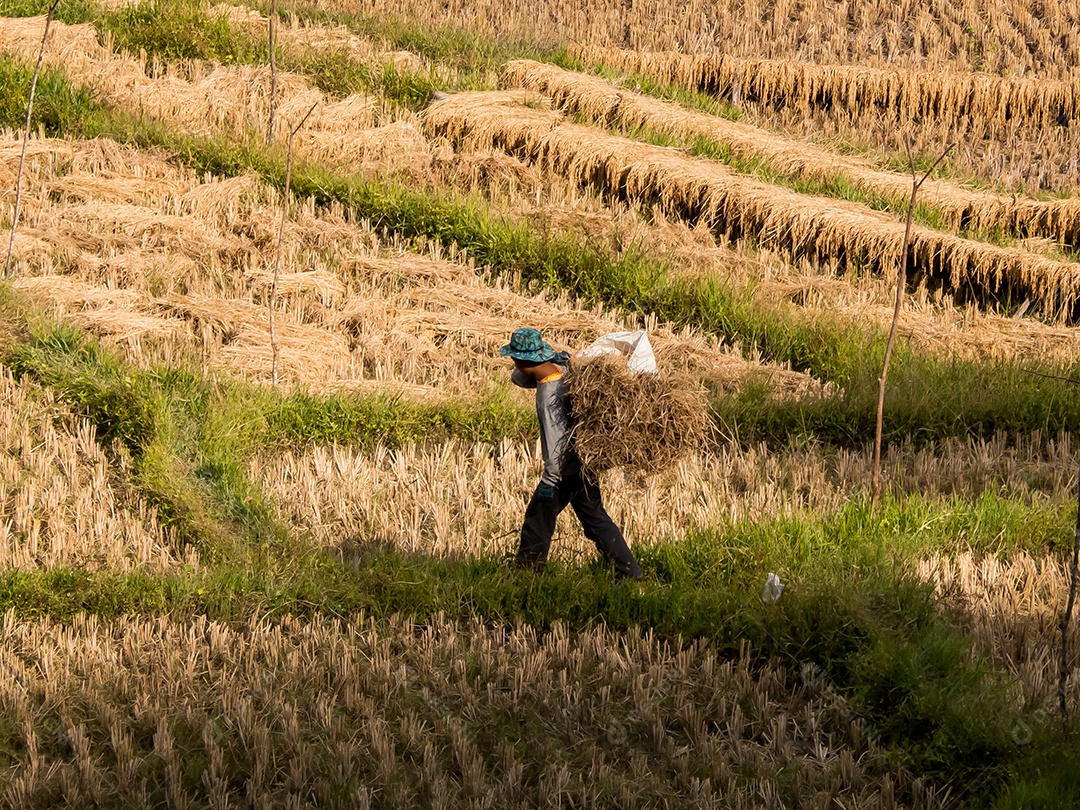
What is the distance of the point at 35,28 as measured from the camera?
1168cm

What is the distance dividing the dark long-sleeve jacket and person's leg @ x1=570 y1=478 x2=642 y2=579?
0.40 ft

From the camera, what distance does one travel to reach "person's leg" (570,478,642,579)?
523 cm

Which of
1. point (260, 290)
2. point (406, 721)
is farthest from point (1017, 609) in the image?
point (260, 290)

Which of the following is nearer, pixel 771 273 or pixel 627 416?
pixel 627 416

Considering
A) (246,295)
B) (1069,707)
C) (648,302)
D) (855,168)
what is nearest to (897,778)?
(1069,707)

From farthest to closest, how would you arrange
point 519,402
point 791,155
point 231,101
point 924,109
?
point 924,109 → point 231,101 → point 791,155 → point 519,402

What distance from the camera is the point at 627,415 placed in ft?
16.3

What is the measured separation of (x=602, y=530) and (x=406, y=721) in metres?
1.30

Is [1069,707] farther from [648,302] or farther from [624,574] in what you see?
[648,302]

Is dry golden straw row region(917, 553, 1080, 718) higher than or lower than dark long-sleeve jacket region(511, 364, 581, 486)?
lower

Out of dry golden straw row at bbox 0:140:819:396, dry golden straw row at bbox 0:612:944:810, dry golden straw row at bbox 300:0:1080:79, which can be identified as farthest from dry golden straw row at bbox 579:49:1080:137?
dry golden straw row at bbox 0:612:944:810

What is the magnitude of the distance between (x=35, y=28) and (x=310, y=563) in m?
8.49

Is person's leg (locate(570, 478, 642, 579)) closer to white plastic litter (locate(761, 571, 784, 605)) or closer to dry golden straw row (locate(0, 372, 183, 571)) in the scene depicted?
white plastic litter (locate(761, 571, 784, 605))

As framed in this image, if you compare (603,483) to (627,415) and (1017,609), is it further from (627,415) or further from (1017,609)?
(1017,609)
